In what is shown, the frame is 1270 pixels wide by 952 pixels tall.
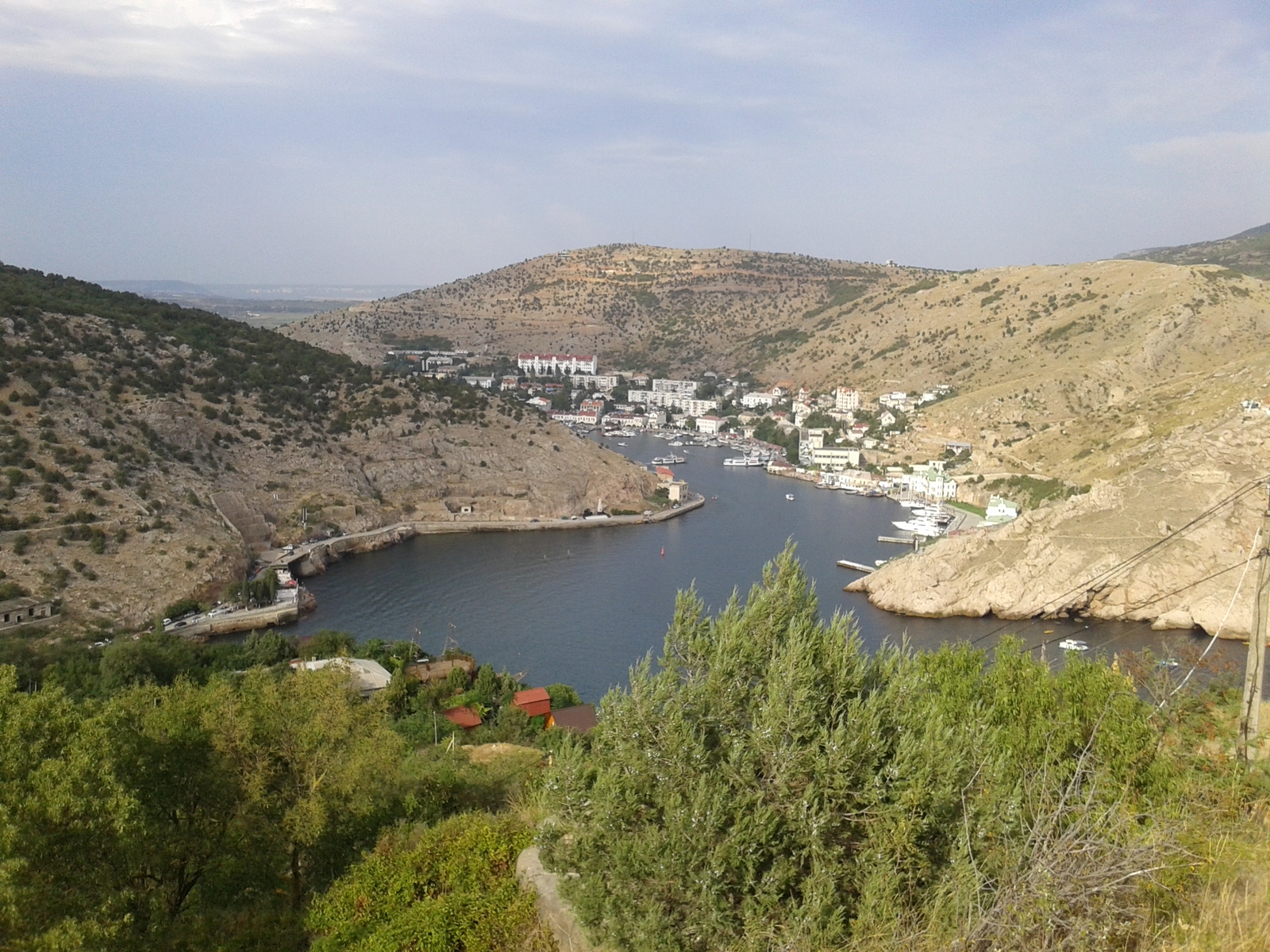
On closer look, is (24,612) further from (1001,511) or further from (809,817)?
(1001,511)

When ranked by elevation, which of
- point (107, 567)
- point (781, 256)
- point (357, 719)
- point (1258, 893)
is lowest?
point (107, 567)

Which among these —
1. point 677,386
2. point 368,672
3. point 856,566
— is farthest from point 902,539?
point 677,386

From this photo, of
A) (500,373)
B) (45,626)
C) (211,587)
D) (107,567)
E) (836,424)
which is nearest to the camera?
(45,626)

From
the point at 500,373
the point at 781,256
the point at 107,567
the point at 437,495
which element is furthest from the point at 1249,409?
the point at 781,256

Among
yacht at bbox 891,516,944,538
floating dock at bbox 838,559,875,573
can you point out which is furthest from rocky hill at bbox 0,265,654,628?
yacht at bbox 891,516,944,538

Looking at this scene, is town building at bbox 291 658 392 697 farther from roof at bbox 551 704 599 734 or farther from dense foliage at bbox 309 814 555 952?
dense foliage at bbox 309 814 555 952

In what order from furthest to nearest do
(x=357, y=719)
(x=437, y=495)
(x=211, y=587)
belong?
(x=437, y=495) → (x=211, y=587) → (x=357, y=719)

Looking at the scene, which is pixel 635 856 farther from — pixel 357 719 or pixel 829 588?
pixel 829 588

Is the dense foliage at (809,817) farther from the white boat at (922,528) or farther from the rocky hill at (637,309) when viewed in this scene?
the rocky hill at (637,309)
